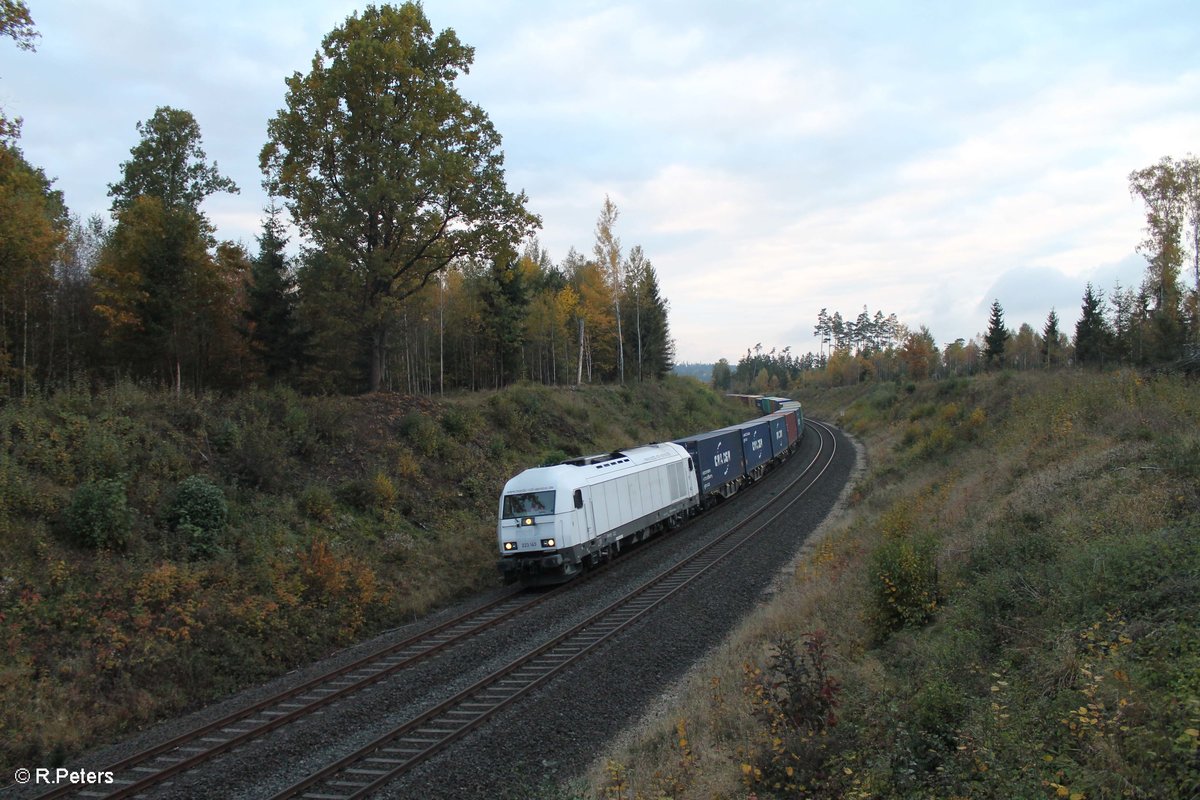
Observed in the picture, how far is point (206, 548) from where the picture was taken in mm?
14328

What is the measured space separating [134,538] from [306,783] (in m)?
8.04

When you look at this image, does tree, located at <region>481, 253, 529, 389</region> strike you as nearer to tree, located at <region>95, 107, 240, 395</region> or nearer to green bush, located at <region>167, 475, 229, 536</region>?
tree, located at <region>95, 107, 240, 395</region>

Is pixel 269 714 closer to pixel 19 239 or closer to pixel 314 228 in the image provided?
pixel 19 239

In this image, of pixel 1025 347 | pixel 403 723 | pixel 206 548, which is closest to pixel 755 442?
pixel 206 548

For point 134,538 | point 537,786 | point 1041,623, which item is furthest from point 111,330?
point 1041,623

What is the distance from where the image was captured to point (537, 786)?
8.18 meters

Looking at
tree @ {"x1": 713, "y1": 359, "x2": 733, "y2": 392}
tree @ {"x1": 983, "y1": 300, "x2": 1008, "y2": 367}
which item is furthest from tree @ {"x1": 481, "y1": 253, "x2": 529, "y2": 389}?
tree @ {"x1": 713, "y1": 359, "x2": 733, "y2": 392}

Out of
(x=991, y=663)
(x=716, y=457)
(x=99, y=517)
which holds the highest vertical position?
(x=99, y=517)

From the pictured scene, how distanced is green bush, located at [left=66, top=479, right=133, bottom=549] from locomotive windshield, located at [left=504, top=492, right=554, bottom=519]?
837cm

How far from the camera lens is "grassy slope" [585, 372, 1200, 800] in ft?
18.3

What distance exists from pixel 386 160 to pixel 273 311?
12187 mm

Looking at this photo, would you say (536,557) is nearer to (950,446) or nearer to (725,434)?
(725,434)

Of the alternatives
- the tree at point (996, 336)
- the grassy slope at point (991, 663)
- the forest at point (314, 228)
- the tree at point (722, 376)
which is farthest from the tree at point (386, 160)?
the tree at point (722, 376)

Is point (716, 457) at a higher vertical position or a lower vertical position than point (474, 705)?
higher
